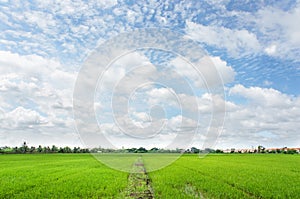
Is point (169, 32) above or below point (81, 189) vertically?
above

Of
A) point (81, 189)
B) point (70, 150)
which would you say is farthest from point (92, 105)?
point (70, 150)

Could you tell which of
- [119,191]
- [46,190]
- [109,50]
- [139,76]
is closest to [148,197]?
[119,191]

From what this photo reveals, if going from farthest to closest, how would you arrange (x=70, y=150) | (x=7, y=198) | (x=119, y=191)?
(x=70, y=150), (x=119, y=191), (x=7, y=198)

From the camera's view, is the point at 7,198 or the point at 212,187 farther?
the point at 212,187

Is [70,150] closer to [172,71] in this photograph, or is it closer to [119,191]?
[172,71]

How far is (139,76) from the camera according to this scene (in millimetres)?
21078

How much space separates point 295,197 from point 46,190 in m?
9.48

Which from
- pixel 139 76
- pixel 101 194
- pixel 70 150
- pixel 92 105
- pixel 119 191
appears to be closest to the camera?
pixel 101 194

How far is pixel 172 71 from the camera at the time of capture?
21156mm

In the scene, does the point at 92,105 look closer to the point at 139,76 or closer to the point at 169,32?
the point at 139,76

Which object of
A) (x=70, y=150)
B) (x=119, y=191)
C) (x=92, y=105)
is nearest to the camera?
(x=119, y=191)

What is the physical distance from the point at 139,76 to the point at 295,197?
13447 millimetres

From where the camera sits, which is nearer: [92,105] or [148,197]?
[148,197]

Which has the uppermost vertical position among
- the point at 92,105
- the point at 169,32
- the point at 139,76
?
the point at 169,32
